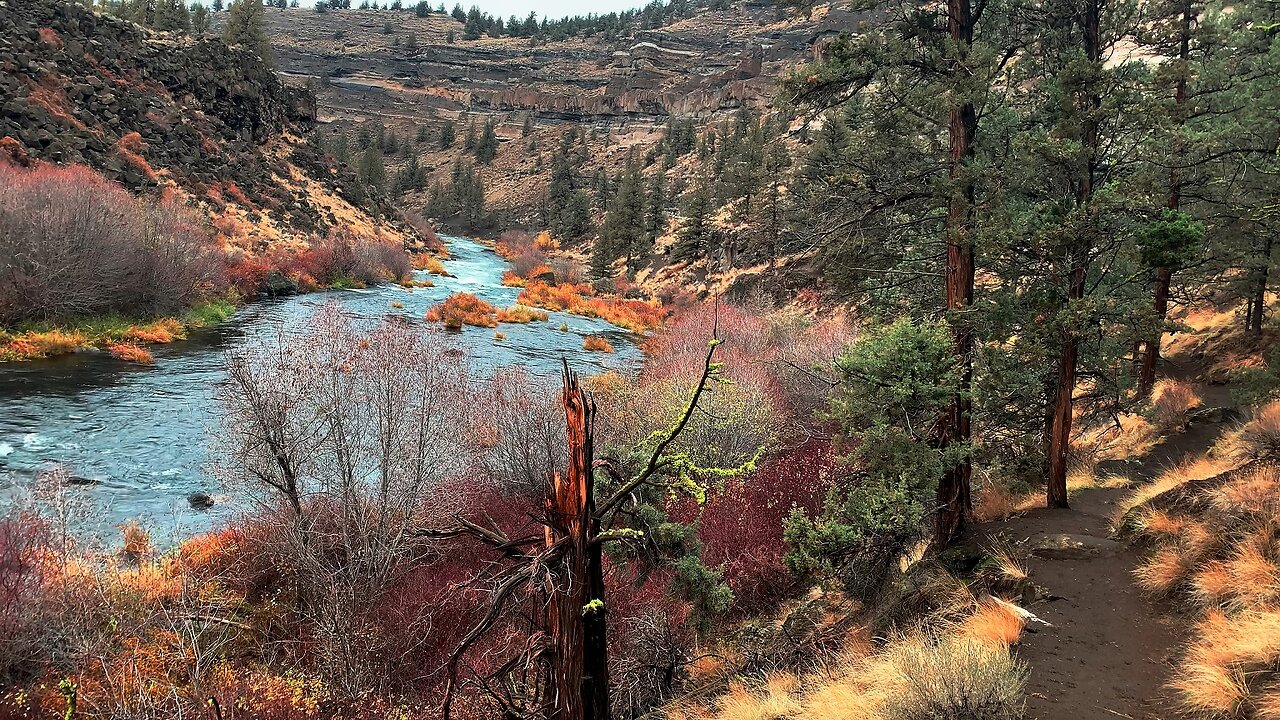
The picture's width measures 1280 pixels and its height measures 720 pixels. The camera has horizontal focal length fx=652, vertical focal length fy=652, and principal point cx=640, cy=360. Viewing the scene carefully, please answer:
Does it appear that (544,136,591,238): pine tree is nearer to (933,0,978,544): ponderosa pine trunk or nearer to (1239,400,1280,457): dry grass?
(933,0,978,544): ponderosa pine trunk

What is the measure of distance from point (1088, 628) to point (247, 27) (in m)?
84.3

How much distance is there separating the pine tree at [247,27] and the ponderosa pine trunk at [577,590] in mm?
77366

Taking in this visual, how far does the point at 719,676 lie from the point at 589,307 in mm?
37573

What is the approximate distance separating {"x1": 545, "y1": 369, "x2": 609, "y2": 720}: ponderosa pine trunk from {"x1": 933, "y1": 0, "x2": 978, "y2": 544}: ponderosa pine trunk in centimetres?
545

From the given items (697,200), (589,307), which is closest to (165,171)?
(589,307)

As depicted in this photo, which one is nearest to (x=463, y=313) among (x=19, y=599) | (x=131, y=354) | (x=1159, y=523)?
(x=131, y=354)

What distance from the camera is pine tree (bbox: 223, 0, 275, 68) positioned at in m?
66.1

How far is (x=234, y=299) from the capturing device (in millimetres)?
32781

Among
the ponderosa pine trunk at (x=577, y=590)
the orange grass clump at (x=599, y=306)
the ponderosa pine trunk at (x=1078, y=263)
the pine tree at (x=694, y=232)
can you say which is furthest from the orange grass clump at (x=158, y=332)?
the pine tree at (x=694, y=232)

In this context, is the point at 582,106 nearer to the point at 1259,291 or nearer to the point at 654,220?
the point at 654,220

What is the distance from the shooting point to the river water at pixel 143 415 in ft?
45.2

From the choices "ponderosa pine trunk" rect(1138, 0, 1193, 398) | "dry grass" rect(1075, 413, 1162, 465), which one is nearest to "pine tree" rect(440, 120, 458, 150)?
"ponderosa pine trunk" rect(1138, 0, 1193, 398)

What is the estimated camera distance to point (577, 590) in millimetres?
4555

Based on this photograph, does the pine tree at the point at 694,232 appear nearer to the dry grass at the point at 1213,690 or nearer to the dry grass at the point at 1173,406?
the dry grass at the point at 1173,406
